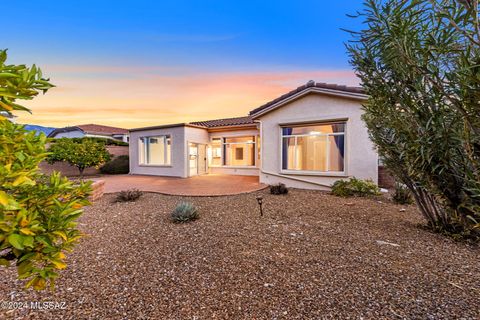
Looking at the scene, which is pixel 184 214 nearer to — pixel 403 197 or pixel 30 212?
pixel 30 212

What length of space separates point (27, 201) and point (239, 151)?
15.5m

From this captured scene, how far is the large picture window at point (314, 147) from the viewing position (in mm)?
10148

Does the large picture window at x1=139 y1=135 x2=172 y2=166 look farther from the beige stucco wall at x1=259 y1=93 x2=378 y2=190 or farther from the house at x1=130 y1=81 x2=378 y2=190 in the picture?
the beige stucco wall at x1=259 y1=93 x2=378 y2=190

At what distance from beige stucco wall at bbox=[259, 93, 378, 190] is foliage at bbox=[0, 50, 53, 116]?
10.1m

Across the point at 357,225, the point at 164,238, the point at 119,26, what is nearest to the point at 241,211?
the point at 164,238

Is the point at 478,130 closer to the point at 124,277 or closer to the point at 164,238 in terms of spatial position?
the point at 124,277

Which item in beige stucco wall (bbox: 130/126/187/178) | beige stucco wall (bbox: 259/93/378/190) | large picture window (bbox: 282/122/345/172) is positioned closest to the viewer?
beige stucco wall (bbox: 259/93/378/190)

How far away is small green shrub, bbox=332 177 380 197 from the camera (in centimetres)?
867

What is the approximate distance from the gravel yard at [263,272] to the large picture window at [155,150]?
1064cm

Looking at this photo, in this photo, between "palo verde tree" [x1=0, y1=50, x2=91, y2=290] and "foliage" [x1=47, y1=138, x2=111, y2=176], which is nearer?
"palo verde tree" [x1=0, y1=50, x2=91, y2=290]

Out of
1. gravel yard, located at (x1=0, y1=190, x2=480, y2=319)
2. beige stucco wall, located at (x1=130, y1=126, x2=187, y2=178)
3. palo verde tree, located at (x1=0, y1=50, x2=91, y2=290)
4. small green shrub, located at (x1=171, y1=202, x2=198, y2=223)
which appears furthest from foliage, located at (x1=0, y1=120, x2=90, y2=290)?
beige stucco wall, located at (x1=130, y1=126, x2=187, y2=178)

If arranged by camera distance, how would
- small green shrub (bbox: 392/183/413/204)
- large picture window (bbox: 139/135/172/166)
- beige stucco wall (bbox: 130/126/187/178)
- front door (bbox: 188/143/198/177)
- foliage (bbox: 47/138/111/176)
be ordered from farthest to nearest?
large picture window (bbox: 139/135/172/166) → front door (bbox: 188/143/198/177) → beige stucco wall (bbox: 130/126/187/178) → foliage (bbox: 47/138/111/176) → small green shrub (bbox: 392/183/413/204)

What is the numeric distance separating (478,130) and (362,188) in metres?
7.27

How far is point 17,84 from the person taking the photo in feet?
4.09
